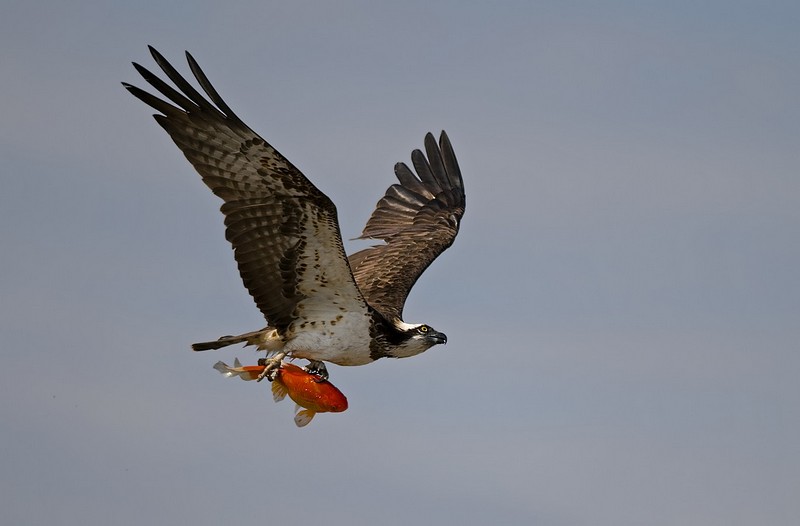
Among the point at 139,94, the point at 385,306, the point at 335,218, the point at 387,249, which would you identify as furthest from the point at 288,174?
the point at 387,249

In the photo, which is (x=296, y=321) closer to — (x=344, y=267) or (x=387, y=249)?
(x=344, y=267)

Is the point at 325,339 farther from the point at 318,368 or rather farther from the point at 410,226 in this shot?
the point at 410,226

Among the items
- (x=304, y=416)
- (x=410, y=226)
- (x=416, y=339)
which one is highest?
(x=410, y=226)

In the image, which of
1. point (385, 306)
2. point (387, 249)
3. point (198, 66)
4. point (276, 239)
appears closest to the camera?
point (198, 66)

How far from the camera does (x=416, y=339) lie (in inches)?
600

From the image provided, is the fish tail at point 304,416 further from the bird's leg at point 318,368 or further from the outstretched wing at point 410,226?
the outstretched wing at point 410,226

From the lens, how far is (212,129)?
13.6m

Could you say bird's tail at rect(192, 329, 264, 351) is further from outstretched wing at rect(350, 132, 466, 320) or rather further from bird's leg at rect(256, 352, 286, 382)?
outstretched wing at rect(350, 132, 466, 320)

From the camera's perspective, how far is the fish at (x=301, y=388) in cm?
1420

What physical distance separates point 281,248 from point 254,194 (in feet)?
2.26

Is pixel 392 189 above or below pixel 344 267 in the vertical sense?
above

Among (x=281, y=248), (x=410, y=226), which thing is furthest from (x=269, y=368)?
(x=410, y=226)

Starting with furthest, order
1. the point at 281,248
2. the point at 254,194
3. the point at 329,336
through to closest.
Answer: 1. the point at 329,336
2. the point at 281,248
3. the point at 254,194

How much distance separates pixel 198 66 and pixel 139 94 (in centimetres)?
75
